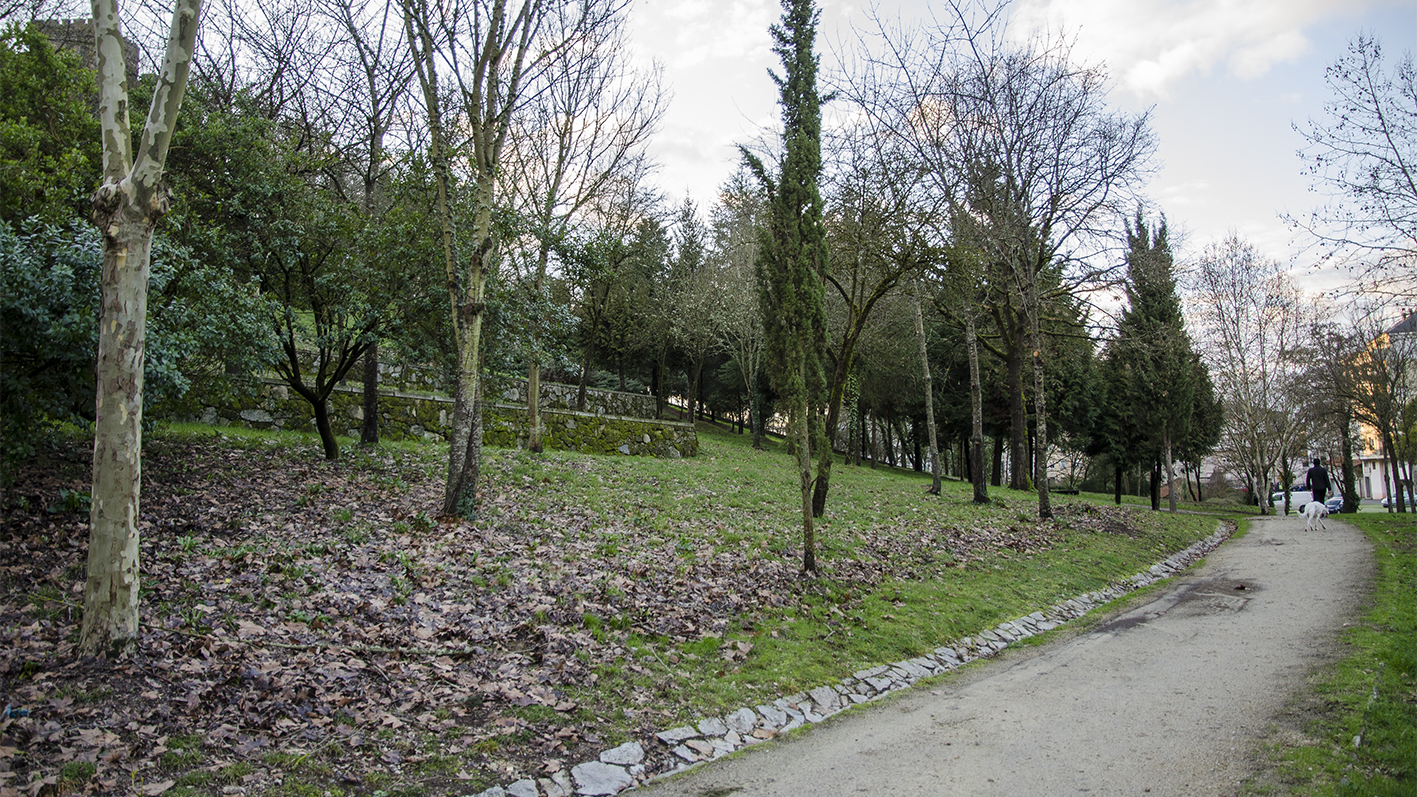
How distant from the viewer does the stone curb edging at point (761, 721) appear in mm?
4581

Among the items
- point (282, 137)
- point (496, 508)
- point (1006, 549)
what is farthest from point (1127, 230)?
point (282, 137)

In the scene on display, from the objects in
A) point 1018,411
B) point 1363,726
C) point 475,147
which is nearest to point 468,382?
point 475,147

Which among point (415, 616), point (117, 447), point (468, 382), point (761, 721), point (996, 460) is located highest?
point (468, 382)

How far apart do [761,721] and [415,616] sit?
3.26 meters

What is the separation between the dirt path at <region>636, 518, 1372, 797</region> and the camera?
470 cm

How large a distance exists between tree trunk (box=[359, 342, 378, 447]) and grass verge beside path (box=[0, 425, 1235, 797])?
818 millimetres

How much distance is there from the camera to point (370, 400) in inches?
557

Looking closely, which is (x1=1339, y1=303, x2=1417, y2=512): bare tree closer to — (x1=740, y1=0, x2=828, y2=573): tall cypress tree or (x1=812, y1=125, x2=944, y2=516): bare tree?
(x1=812, y1=125, x2=944, y2=516): bare tree

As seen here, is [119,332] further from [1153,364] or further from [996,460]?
[996,460]

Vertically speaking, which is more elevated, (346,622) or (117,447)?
(117,447)

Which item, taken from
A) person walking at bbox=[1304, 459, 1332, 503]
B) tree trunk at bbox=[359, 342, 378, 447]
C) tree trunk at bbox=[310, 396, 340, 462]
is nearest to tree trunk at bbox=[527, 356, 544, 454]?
tree trunk at bbox=[359, 342, 378, 447]

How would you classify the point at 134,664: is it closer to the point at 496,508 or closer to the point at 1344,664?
the point at 496,508

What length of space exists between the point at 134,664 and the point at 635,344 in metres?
30.3

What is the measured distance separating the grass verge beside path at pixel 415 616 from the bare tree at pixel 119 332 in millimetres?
394
